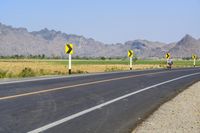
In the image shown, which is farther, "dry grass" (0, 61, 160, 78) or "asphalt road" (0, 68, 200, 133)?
"dry grass" (0, 61, 160, 78)

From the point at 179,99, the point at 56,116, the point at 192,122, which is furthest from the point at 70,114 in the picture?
the point at 179,99

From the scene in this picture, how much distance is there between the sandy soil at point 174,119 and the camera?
33.2ft

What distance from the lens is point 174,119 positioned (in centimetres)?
1172

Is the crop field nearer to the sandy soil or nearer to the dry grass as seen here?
the dry grass

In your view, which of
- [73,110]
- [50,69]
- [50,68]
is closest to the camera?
[73,110]

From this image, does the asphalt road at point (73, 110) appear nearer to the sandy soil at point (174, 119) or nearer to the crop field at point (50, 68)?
the sandy soil at point (174, 119)

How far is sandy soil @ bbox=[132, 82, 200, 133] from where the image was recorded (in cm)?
1011

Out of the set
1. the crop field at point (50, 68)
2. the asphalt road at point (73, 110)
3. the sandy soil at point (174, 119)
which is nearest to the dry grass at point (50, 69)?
the crop field at point (50, 68)

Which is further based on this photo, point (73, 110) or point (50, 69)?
point (50, 69)

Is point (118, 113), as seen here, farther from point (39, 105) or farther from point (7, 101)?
point (7, 101)

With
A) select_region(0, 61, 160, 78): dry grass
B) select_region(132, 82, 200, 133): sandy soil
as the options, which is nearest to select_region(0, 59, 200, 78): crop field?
select_region(0, 61, 160, 78): dry grass

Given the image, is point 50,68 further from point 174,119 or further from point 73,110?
point 174,119

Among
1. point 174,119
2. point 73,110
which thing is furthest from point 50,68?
point 174,119

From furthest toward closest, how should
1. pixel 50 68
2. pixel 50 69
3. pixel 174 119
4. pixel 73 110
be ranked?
1. pixel 50 68
2. pixel 50 69
3. pixel 73 110
4. pixel 174 119
